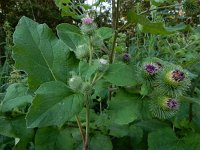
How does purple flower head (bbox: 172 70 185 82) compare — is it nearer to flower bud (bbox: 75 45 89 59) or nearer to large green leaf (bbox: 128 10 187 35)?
large green leaf (bbox: 128 10 187 35)

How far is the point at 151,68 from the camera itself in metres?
1.39

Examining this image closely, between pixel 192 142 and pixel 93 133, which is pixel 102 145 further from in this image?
pixel 192 142

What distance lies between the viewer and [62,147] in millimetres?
1482

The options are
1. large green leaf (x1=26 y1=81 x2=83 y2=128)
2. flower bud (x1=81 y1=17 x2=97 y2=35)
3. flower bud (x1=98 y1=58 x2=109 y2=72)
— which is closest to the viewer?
large green leaf (x1=26 y1=81 x2=83 y2=128)

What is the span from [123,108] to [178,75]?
23 centimetres

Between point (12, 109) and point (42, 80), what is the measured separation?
0.27 metres

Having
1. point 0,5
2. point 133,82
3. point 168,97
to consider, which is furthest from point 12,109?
point 0,5

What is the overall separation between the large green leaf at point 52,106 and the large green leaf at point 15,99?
30 cm

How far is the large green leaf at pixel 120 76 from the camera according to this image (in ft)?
4.37

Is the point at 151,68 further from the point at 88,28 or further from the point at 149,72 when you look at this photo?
the point at 88,28

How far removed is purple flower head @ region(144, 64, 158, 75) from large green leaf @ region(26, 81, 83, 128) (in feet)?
0.85

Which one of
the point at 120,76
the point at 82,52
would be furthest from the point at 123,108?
the point at 82,52

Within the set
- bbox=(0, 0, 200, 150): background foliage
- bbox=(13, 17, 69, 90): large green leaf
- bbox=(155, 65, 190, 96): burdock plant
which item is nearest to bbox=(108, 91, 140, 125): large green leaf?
bbox=(0, 0, 200, 150): background foliage

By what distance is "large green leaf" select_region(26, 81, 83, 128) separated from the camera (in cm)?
122
